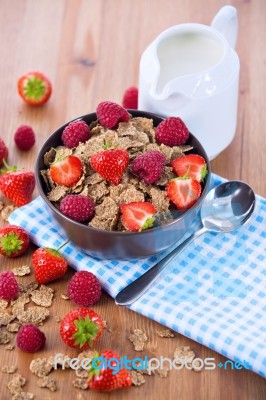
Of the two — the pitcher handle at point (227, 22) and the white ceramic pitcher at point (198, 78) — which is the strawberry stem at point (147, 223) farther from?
the pitcher handle at point (227, 22)

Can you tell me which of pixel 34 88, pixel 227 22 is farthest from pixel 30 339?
pixel 227 22

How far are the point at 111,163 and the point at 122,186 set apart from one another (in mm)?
53

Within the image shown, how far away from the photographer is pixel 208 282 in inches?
56.6

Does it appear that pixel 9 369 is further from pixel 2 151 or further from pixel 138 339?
pixel 2 151

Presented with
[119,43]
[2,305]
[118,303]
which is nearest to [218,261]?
Answer: [118,303]

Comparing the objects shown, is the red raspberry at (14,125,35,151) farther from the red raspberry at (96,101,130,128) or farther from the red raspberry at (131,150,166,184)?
the red raspberry at (131,150,166,184)

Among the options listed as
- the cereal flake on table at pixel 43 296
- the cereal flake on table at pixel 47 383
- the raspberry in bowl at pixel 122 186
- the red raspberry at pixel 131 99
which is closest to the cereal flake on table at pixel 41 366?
the cereal flake on table at pixel 47 383

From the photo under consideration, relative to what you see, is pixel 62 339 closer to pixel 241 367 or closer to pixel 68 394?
pixel 68 394

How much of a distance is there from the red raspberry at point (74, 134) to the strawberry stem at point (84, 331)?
39 centimetres

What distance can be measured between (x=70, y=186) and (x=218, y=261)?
1.09ft

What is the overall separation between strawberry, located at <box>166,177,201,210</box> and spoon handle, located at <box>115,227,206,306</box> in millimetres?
110

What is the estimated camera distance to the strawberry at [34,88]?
6.11 feet

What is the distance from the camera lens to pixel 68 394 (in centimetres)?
127

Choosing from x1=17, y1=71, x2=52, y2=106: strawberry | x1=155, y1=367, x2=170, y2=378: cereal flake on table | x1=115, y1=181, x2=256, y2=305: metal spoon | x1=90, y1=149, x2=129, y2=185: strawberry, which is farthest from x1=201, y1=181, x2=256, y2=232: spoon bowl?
x1=17, y1=71, x2=52, y2=106: strawberry
